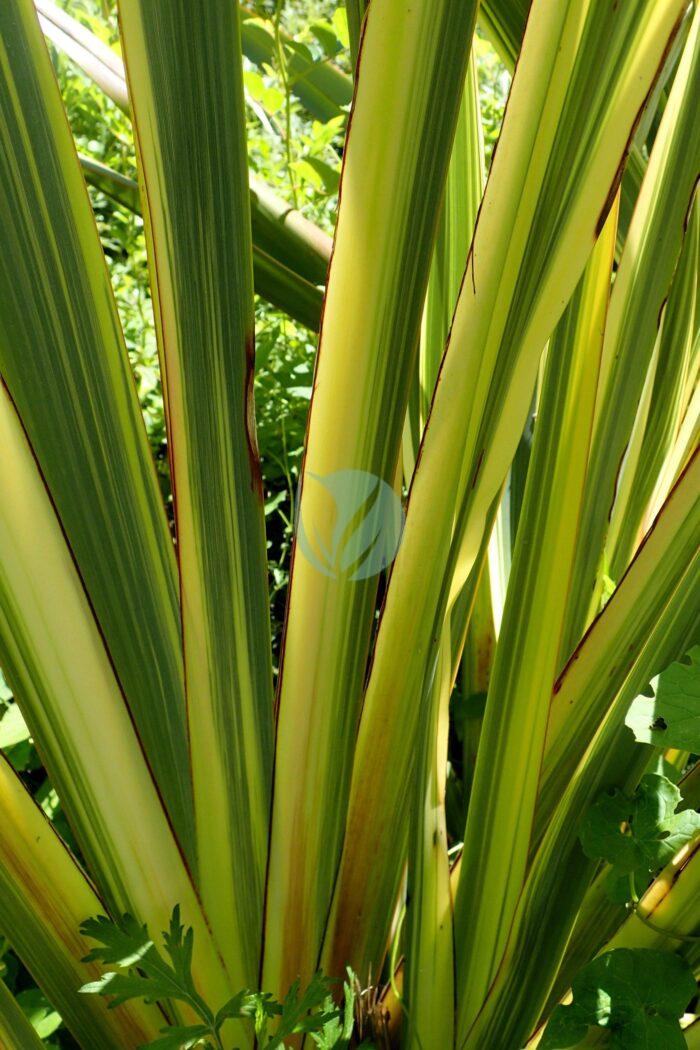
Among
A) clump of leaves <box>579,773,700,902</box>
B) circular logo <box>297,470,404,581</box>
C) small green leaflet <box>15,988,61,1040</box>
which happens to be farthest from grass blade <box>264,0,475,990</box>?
small green leaflet <box>15,988,61,1040</box>

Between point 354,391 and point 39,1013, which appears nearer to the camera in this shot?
point 354,391

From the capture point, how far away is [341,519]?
50 centimetres

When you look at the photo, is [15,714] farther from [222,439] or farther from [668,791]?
[668,791]

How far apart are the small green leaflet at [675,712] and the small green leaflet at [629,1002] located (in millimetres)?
130

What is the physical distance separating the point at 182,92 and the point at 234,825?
398 mm

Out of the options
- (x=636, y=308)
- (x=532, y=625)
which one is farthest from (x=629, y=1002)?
→ (x=636, y=308)

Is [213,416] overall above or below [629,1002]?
above

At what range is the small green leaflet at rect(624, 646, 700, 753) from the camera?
1.59 feet

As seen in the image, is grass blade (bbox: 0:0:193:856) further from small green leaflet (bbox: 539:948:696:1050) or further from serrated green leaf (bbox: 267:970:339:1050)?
small green leaflet (bbox: 539:948:696:1050)

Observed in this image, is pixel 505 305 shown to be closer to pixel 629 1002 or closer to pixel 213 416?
pixel 213 416

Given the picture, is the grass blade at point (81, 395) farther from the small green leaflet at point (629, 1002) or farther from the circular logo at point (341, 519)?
the small green leaflet at point (629, 1002)

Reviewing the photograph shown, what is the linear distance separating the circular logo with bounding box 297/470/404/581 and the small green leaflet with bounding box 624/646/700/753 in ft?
0.54

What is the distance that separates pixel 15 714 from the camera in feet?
2.62

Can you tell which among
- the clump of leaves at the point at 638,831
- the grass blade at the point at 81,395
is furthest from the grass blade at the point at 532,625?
the grass blade at the point at 81,395
